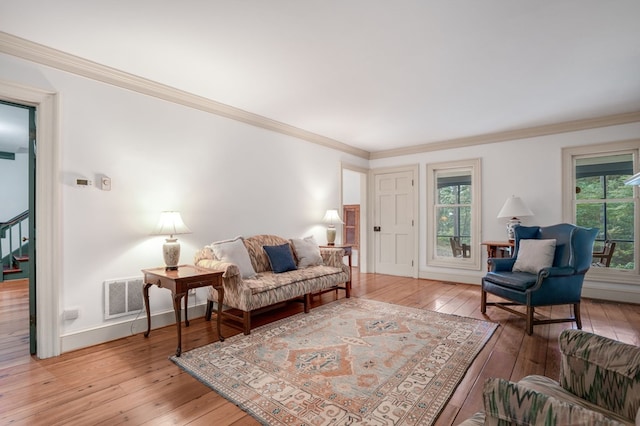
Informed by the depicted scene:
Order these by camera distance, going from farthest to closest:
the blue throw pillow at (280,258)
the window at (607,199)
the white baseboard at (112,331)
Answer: the window at (607,199)
the blue throw pillow at (280,258)
the white baseboard at (112,331)

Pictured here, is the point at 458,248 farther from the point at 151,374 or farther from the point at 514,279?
the point at 151,374

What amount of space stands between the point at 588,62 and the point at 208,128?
384 centimetres

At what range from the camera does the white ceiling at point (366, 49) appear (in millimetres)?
2086

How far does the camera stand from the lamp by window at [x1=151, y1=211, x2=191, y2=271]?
2969 millimetres

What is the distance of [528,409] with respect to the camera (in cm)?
94

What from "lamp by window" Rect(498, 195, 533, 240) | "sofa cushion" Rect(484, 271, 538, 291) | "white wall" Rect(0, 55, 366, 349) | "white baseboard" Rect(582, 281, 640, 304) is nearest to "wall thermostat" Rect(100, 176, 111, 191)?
"white wall" Rect(0, 55, 366, 349)

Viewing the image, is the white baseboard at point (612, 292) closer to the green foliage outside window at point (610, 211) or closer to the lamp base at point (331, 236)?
the green foliage outside window at point (610, 211)

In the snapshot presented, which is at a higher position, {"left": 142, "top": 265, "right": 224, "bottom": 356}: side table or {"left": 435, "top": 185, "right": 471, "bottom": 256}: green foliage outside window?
{"left": 435, "top": 185, "right": 471, "bottom": 256}: green foliage outside window

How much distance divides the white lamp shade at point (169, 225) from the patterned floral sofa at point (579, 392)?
283 cm

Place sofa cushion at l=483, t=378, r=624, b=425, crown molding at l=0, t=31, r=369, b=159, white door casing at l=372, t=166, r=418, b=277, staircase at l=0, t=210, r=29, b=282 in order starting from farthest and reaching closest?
white door casing at l=372, t=166, r=418, b=277 → staircase at l=0, t=210, r=29, b=282 → crown molding at l=0, t=31, r=369, b=159 → sofa cushion at l=483, t=378, r=624, b=425

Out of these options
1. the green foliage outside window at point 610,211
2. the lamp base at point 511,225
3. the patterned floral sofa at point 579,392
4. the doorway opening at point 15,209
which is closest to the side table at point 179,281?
the doorway opening at point 15,209

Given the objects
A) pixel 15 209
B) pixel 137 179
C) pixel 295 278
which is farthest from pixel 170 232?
pixel 15 209

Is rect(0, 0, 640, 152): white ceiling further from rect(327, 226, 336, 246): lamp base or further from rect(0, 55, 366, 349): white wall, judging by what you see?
rect(327, 226, 336, 246): lamp base

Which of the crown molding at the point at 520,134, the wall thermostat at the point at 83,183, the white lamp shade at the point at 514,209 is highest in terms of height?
the crown molding at the point at 520,134
